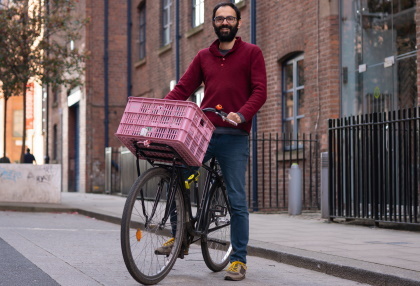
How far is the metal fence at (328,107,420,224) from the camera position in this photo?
31.9ft

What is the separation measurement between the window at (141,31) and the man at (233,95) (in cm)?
1914

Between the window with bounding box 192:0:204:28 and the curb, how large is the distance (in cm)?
1167

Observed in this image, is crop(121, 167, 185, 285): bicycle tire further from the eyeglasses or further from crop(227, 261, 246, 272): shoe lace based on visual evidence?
the eyeglasses

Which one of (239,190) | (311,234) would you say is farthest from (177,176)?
(311,234)

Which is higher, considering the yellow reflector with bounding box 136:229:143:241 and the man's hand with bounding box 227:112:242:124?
the man's hand with bounding box 227:112:242:124

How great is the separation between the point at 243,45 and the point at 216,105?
0.53 m

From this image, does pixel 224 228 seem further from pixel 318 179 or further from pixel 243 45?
pixel 318 179

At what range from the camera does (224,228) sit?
258 inches

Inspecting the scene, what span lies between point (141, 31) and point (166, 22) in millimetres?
3112

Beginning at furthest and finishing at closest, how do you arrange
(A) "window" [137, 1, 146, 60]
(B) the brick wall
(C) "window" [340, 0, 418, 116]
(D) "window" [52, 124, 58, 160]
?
(D) "window" [52, 124, 58, 160]
(A) "window" [137, 1, 146, 60]
(B) the brick wall
(C) "window" [340, 0, 418, 116]

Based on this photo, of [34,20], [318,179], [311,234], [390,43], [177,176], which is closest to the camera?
[177,176]

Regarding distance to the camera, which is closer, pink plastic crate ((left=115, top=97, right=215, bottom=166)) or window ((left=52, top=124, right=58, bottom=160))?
pink plastic crate ((left=115, top=97, right=215, bottom=166))

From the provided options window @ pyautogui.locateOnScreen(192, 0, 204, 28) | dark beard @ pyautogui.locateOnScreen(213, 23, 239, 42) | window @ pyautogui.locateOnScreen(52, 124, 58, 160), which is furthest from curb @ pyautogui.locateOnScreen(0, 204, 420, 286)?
window @ pyautogui.locateOnScreen(52, 124, 58, 160)

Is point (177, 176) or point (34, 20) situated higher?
point (34, 20)
